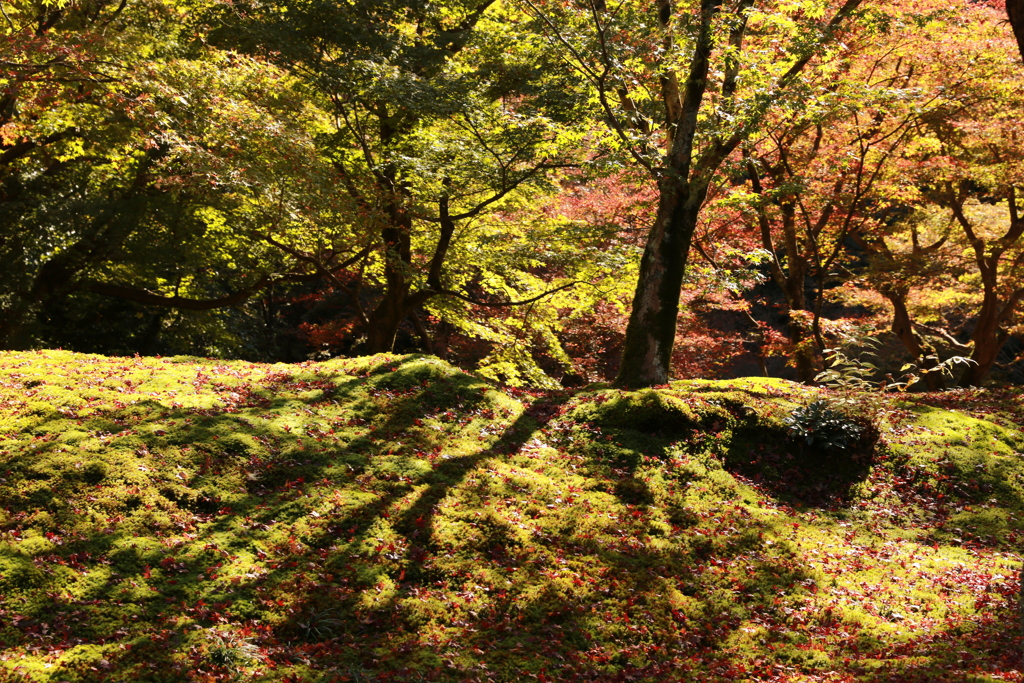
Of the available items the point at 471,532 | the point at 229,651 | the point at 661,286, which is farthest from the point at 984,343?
the point at 229,651

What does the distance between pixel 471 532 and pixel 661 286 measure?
18.1 ft

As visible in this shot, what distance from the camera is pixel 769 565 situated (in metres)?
7.34

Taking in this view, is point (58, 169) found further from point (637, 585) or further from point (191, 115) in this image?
point (637, 585)

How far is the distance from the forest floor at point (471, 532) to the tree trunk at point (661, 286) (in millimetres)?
705

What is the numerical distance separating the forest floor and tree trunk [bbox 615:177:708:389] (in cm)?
71

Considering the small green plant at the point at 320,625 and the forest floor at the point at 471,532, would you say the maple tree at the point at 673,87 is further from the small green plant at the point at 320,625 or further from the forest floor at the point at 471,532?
the small green plant at the point at 320,625

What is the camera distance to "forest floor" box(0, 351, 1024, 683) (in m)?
5.30

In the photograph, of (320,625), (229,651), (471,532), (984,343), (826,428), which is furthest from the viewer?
(984,343)

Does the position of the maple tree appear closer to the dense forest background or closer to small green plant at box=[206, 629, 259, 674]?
the dense forest background

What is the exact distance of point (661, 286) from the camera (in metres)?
11.0

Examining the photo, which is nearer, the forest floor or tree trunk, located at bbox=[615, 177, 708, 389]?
the forest floor

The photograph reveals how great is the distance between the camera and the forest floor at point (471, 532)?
530 centimetres

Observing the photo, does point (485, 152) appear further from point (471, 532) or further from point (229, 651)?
point (229, 651)

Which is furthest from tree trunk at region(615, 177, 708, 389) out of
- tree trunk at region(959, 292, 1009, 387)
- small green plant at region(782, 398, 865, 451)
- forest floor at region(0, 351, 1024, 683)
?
tree trunk at region(959, 292, 1009, 387)
